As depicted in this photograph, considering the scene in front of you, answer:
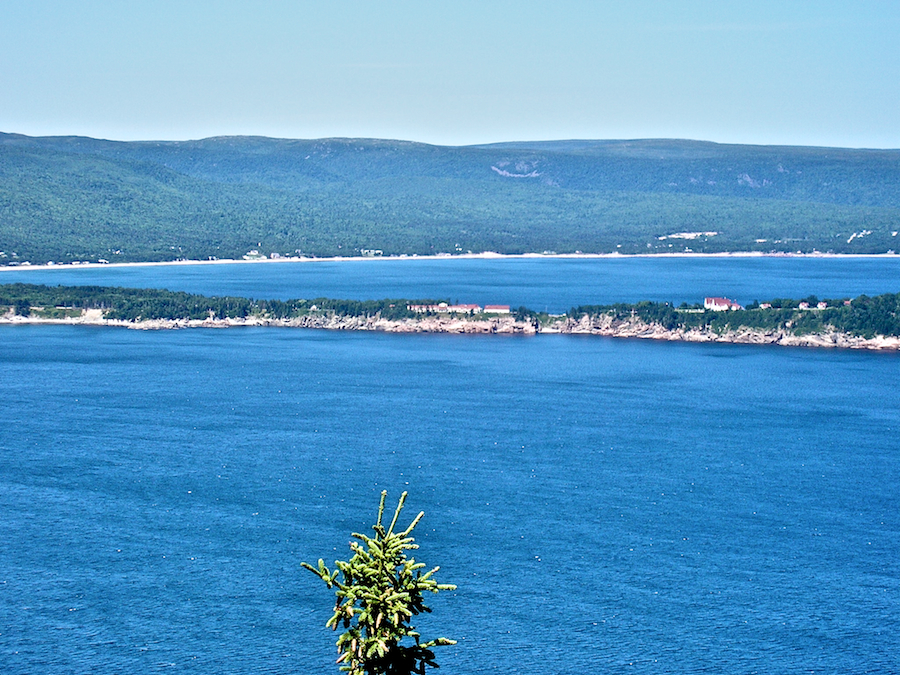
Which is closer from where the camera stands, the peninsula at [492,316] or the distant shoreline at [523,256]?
the peninsula at [492,316]

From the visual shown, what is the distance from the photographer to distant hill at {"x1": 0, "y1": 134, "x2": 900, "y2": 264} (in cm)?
12750

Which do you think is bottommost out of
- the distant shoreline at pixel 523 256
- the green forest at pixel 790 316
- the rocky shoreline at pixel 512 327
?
the rocky shoreline at pixel 512 327

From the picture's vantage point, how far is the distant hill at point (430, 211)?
127500 millimetres

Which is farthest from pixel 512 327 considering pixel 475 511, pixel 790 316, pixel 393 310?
pixel 475 511

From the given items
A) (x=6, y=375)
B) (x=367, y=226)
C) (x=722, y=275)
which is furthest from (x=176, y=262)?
(x=6, y=375)

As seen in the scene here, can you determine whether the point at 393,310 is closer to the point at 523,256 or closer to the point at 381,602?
the point at 381,602

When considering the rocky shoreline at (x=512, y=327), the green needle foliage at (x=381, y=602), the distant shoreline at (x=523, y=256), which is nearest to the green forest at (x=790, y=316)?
the rocky shoreline at (x=512, y=327)

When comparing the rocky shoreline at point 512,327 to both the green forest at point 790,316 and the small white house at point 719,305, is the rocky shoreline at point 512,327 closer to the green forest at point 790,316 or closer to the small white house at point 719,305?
the green forest at point 790,316

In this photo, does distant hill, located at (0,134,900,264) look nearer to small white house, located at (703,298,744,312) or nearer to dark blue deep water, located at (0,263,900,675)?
small white house, located at (703,298,744,312)

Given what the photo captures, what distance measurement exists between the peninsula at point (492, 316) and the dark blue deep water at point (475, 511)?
10.7m

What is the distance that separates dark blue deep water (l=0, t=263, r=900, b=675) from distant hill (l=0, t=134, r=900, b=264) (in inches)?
2771

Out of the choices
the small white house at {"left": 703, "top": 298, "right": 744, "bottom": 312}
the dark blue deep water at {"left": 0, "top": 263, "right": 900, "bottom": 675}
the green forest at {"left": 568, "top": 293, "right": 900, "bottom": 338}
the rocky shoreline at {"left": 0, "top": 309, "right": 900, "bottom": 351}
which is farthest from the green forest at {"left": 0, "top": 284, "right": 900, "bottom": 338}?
the dark blue deep water at {"left": 0, "top": 263, "right": 900, "bottom": 675}

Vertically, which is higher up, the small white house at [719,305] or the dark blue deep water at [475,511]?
the small white house at [719,305]

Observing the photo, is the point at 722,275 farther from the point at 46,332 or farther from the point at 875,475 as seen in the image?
the point at 875,475
